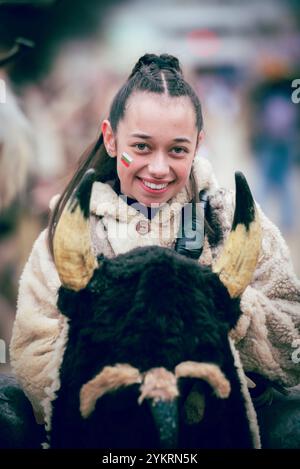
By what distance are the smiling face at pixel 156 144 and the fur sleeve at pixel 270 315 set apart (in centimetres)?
23

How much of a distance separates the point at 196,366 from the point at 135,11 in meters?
3.04

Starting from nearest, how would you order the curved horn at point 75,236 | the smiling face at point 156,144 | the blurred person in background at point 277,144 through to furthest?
1. the curved horn at point 75,236
2. the smiling face at point 156,144
3. the blurred person in background at point 277,144

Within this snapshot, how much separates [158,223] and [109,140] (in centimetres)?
31

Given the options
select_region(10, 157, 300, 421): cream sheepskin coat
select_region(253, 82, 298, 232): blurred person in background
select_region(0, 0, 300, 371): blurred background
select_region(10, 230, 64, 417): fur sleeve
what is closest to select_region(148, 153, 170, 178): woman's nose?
select_region(10, 157, 300, 421): cream sheepskin coat

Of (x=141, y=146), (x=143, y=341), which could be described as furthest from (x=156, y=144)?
(x=143, y=341)

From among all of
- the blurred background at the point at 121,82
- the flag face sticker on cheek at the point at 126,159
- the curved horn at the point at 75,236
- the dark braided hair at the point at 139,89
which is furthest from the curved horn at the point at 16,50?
the curved horn at the point at 75,236

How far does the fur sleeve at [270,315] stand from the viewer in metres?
1.71

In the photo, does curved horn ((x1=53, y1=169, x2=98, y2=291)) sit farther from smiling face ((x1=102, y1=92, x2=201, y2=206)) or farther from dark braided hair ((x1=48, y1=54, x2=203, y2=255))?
dark braided hair ((x1=48, y1=54, x2=203, y2=255))

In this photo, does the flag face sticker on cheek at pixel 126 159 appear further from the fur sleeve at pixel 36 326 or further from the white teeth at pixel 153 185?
the fur sleeve at pixel 36 326

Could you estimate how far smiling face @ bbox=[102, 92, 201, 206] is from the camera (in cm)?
168

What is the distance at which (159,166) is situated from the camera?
1.71 meters

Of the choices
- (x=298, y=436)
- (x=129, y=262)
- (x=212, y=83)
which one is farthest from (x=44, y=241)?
(x=212, y=83)

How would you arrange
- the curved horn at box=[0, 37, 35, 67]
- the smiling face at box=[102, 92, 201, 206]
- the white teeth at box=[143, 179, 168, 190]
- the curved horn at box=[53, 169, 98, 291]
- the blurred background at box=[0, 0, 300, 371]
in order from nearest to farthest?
the curved horn at box=[53, 169, 98, 291] → the smiling face at box=[102, 92, 201, 206] → the white teeth at box=[143, 179, 168, 190] → the curved horn at box=[0, 37, 35, 67] → the blurred background at box=[0, 0, 300, 371]
